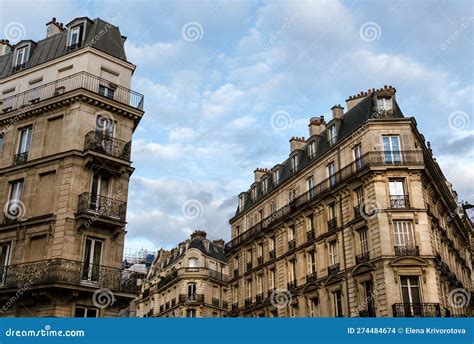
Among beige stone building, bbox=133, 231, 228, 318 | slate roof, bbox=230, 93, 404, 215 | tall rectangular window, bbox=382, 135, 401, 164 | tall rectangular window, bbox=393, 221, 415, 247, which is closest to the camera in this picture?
tall rectangular window, bbox=393, 221, 415, 247

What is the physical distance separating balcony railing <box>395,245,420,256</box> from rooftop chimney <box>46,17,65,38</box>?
20.6 m

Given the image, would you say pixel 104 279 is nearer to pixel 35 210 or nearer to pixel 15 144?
pixel 35 210

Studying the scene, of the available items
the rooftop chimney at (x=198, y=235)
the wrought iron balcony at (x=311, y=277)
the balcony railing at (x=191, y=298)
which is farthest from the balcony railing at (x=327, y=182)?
the rooftop chimney at (x=198, y=235)

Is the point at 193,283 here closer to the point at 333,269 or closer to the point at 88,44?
the point at 333,269

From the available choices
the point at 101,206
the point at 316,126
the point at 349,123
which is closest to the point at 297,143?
the point at 316,126

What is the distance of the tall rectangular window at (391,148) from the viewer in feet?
93.6

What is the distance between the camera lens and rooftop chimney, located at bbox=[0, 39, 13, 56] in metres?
27.9

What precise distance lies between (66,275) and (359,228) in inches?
647

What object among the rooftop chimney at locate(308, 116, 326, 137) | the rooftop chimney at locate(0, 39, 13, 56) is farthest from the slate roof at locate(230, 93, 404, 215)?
the rooftop chimney at locate(0, 39, 13, 56)

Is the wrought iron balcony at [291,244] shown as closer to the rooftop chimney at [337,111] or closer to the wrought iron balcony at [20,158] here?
the rooftop chimney at [337,111]

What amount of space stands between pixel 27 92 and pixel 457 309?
2588cm

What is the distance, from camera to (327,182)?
105 feet

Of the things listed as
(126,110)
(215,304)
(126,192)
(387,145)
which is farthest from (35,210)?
(215,304)

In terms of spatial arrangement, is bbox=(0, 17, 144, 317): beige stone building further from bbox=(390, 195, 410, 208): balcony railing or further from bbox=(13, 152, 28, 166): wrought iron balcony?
bbox=(390, 195, 410, 208): balcony railing
